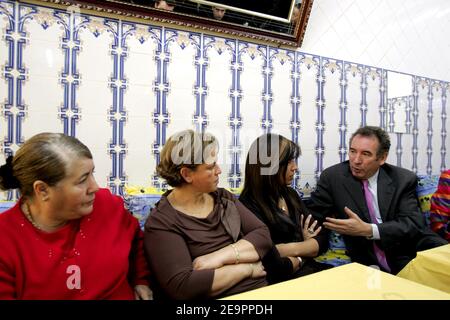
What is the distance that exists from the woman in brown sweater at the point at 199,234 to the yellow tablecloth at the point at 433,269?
2.18 ft

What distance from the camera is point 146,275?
154 centimetres

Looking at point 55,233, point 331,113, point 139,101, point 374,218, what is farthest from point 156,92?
point 374,218

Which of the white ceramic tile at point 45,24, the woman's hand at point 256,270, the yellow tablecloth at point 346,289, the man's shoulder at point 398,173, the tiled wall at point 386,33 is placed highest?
the tiled wall at point 386,33

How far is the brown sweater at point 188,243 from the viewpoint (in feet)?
4.43

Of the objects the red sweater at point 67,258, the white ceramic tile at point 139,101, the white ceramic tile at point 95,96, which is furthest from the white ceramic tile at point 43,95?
the red sweater at point 67,258

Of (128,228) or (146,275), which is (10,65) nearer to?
(128,228)

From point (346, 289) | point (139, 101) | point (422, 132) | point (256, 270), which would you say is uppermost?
point (139, 101)

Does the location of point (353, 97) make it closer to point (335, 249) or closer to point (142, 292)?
point (335, 249)

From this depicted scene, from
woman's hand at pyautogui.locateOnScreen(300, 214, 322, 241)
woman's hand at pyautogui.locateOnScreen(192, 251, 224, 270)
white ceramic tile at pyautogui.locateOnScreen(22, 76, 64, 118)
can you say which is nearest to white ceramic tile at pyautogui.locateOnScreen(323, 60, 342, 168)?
woman's hand at pyautogui.locateOnScreen(300, 214, 322, 241)

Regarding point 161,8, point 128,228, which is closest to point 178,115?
point 161,8

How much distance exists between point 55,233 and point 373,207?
6.66ft

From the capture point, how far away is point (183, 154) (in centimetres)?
163

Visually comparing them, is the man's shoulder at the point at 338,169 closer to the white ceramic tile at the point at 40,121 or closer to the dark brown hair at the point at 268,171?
the dark brown hair at the point at 268,171
